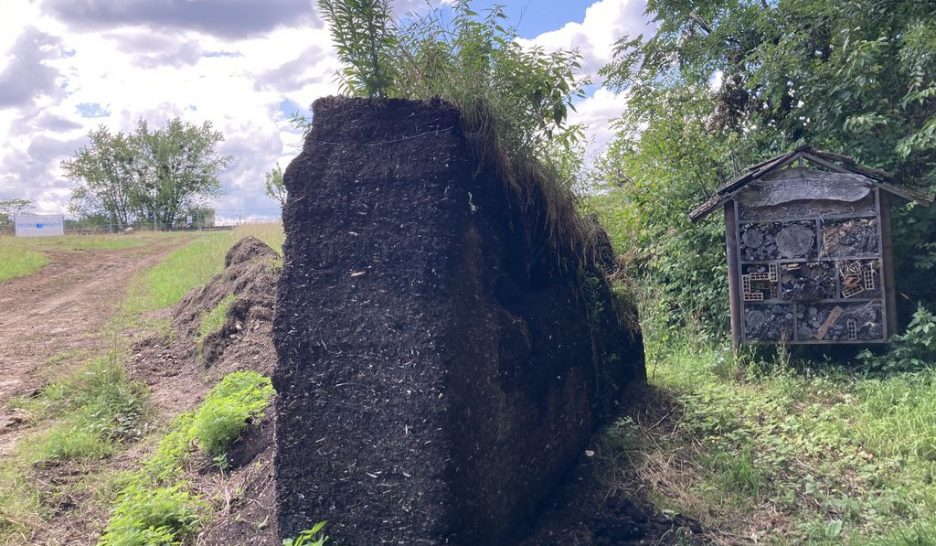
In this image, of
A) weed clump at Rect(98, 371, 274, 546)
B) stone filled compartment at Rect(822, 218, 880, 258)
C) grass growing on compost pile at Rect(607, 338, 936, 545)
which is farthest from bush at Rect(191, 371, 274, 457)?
stone filled compartment at Rect(822, 218, 880, 258)

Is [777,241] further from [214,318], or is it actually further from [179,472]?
[214,318]

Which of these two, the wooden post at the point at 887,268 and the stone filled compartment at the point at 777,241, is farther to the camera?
the stone filled compartment at the point at 777,241

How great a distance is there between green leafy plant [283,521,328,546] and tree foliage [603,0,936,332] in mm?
6038

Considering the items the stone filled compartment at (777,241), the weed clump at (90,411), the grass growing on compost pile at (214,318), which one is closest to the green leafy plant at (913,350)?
the stone filled compartment at (777,241)

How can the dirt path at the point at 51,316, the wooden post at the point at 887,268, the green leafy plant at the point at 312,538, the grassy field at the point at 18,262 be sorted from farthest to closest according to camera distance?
the grassy field at the point at 18,262
the dirt path at the point at 51,316
the wooden post at the point at 887,268
the green leafy plant at the point at 312,538

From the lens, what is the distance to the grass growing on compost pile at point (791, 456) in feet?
12.1

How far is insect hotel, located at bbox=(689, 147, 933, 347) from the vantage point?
6.43 m

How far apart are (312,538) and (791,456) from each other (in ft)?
10.3

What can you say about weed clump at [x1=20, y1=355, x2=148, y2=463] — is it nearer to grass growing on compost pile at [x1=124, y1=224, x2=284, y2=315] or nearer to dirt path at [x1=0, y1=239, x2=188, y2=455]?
dirt path at [x1=0, y1=239, x2=188, y2=455]

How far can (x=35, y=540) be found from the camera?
13.8ft

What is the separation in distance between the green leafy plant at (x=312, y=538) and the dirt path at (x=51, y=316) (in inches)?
154

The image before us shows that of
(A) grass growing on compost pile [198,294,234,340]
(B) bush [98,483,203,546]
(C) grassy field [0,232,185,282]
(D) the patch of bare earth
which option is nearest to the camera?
(B) bush [98,483,203,546]

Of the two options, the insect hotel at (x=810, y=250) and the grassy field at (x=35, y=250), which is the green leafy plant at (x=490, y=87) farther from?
the grassy field at (x=35, y=250)

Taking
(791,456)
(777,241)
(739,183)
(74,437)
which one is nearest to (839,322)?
(777,241)
